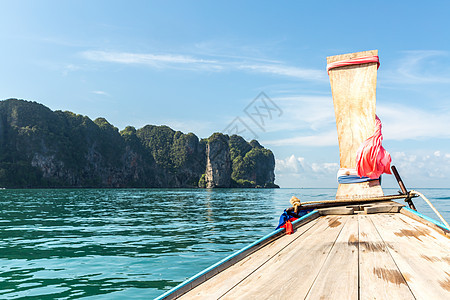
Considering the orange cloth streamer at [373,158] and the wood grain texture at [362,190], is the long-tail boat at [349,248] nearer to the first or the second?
the wood grain texture at [362,190]

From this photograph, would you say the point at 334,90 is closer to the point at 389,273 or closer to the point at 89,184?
the point at 389,273

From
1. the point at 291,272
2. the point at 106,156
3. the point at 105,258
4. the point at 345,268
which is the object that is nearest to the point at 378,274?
the point at 345,268

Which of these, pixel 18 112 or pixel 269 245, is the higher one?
pixel 18 112

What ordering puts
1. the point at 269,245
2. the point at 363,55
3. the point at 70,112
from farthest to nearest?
the point at 70,112, the point at 363,55, the point at 269,245

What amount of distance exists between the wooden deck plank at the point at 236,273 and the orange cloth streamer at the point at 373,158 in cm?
167

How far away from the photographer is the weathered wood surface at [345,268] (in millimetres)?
1939

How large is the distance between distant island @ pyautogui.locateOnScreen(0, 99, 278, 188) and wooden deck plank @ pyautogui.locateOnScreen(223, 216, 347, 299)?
369 ft

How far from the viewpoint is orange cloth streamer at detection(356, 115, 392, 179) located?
4.25 m

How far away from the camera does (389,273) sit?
2188mm

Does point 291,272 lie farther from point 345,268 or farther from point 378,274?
point 378,274

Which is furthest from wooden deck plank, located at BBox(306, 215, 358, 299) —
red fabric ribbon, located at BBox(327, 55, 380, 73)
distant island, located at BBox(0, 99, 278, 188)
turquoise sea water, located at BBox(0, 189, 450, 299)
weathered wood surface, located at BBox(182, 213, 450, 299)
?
distant island, located at BBox(0, 99, 278, 188)

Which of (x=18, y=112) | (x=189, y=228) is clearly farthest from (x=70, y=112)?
(x=189, y=228)

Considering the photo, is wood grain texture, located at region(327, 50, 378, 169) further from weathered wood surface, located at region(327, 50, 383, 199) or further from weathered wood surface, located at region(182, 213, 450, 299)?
weathered wood surface, located at region(182, 213, 450, 299)

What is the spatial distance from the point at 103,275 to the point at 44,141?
11896cm
